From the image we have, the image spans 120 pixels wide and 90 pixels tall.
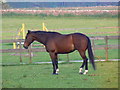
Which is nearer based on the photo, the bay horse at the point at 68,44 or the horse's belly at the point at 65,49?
the bay horse at the point at 68,44

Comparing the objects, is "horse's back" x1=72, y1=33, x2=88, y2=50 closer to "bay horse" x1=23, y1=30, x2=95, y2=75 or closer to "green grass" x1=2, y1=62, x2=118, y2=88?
"bay horse" x1=23, y1=30, x2=95, y2=75

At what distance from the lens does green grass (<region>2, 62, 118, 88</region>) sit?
1166cm

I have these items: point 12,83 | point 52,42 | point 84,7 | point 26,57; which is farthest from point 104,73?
point 84,7

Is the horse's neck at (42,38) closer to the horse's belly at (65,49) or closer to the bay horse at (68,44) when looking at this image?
the bay horse at (68,44)

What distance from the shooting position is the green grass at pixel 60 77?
459 inches

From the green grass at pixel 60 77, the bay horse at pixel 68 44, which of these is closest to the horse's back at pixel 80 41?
the bay horse at pixel 68 44

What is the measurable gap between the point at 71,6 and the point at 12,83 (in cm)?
4901

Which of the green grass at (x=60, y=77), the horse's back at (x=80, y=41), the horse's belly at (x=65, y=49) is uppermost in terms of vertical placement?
the horse's back at (x=80, y=41)

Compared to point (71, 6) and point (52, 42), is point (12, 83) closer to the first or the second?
point (52, 42)

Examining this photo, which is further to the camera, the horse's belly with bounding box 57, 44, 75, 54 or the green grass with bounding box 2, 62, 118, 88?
the horse's belly with bounding box 57, 44, 75, 54

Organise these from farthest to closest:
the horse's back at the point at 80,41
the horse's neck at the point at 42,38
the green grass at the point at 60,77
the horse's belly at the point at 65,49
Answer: the horse's neck at the point at 42,38
the horse's belly at the point at 65,49
the horse's back at the point at 80,41
the green grass at the point at 60,77

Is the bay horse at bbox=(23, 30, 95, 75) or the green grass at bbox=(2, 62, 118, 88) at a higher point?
the bay horse at bbox=(23, 30, 95, 75)

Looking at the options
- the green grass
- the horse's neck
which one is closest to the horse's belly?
the horse's neck

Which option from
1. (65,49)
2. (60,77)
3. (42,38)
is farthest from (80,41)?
(60,77)
